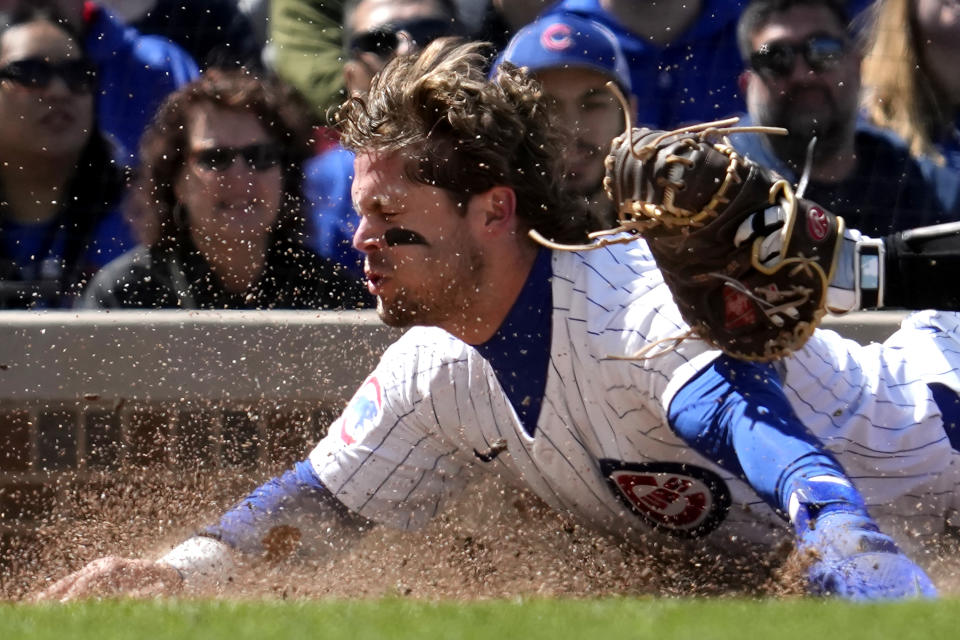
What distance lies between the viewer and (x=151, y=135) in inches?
172

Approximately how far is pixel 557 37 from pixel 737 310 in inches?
53.9

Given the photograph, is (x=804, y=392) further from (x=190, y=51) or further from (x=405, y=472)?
(x=190, y=51)

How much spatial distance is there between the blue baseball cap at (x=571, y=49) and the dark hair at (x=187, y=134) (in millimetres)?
643

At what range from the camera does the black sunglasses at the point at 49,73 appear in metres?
4.36

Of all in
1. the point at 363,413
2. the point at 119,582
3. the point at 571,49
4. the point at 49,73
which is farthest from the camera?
the point at 49,73

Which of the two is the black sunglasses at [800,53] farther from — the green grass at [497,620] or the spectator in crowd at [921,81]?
the green grass at [497,620]

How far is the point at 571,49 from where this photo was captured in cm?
411

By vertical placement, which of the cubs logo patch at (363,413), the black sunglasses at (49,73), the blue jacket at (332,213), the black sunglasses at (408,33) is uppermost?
the black sunglasses at (408,33)

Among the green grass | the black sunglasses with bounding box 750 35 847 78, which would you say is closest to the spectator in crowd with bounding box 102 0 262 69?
the black sunglasses with bounding box 750 35 847 78

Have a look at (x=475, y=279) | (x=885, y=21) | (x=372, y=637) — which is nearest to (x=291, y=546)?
(x=475, y=279)

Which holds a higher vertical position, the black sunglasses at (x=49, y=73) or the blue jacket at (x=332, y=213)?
the black sunglasses at (x=49, y=73)

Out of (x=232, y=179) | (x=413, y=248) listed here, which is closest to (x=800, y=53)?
(x=413, y=248)

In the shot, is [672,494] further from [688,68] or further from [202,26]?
[202,26]

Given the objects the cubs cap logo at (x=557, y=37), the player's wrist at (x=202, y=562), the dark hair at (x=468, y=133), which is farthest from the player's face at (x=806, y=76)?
the player's wrist at (x=202, y=562)
